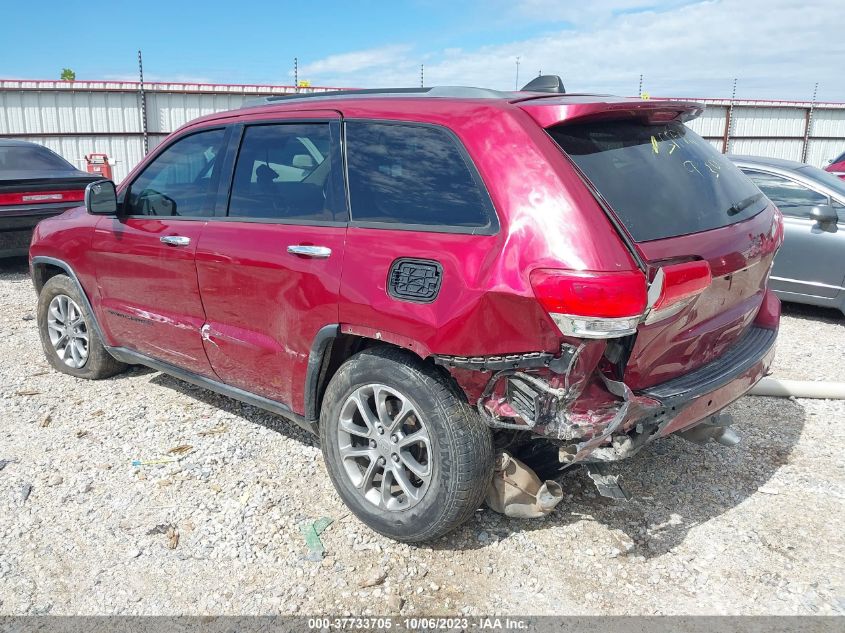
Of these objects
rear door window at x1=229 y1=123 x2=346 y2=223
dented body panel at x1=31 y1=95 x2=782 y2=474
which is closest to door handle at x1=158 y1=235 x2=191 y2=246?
dented body panel at x1=31 y1=95 x2=782 y2=474

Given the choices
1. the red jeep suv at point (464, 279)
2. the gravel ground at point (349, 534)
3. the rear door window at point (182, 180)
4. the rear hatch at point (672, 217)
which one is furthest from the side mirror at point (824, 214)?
the rear door window at point (182, 180)

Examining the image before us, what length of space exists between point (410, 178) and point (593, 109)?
0.79 meters

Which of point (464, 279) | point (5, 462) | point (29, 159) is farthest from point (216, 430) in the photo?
point (29, 159)

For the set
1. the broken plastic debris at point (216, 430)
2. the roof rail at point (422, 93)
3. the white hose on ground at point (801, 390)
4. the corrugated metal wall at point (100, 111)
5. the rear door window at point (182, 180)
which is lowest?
the broken plastic debris at point (216, 430)

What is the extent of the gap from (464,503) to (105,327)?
298 centimetres

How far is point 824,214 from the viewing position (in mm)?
6277

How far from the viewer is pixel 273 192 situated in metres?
3.45

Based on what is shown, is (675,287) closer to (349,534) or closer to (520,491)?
(520,491)

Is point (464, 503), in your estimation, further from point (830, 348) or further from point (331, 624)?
point (830, 348)

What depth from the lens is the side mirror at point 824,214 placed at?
6277 millimetres

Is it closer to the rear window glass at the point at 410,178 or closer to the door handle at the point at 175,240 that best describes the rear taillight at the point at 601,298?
the rear window glass at the point at 410,178

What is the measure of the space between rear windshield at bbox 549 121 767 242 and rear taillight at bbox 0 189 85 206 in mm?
6904

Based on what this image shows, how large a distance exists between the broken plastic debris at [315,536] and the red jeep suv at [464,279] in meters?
0.19

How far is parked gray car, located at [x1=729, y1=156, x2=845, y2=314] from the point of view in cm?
638
